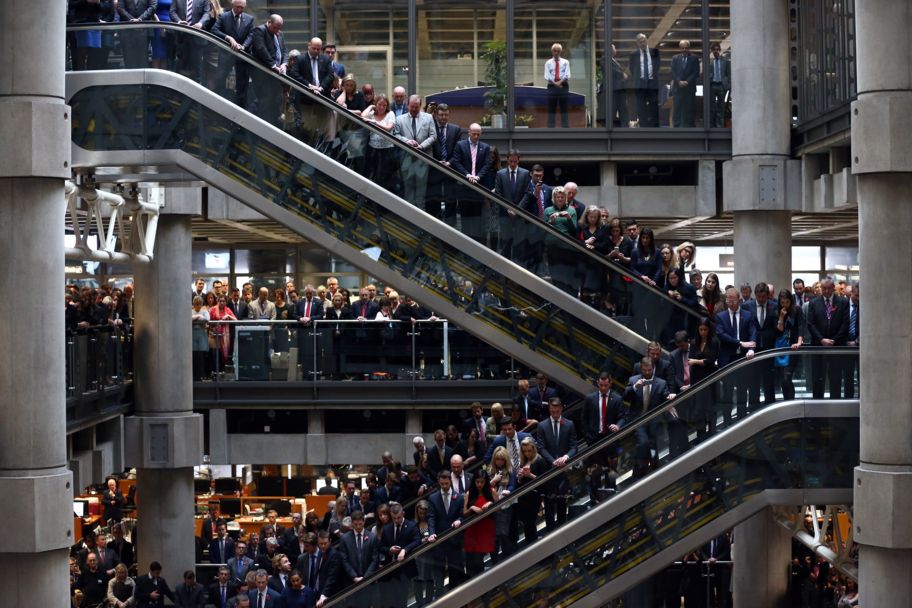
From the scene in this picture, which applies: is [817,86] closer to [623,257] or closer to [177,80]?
[623,257]

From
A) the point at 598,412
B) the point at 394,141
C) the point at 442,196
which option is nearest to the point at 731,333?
the point at 598,412

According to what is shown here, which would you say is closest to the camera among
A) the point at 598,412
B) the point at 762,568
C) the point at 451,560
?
the point at 451,560

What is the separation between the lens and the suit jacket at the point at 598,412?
16.8 m

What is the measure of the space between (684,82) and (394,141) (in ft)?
26.7

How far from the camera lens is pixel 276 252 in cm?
3778

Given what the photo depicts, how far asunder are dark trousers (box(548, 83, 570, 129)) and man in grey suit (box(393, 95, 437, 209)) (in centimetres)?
609

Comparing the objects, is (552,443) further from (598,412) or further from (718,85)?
(718,85)

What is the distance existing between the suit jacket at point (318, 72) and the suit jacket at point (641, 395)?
5939mm

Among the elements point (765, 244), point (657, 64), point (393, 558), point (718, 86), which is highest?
point (657, 64)

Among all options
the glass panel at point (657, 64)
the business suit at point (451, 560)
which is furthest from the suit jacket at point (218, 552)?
the glass panel at point (657, 64)

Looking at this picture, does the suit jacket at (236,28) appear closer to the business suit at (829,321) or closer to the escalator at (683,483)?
the escalator at (683,483)

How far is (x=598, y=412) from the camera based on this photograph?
55.4 feet

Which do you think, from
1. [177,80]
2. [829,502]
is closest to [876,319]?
[829,502]

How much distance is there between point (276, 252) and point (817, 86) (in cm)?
1885
